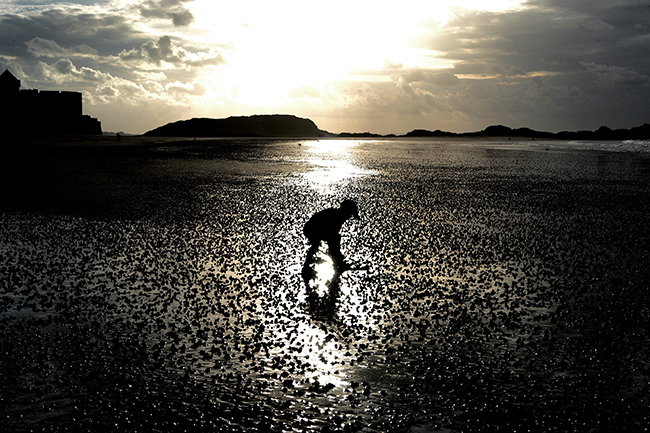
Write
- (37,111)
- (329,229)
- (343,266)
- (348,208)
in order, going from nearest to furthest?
(329,229), (343,266), (348,208), (37,111)

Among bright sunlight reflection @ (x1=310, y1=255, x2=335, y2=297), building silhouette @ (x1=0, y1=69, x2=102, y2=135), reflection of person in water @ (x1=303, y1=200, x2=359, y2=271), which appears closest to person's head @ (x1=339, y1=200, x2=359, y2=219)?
reflection of person in water @ (x1=303, y1=200, x2=359, y2=271)

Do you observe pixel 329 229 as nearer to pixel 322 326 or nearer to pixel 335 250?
pixel 335 250

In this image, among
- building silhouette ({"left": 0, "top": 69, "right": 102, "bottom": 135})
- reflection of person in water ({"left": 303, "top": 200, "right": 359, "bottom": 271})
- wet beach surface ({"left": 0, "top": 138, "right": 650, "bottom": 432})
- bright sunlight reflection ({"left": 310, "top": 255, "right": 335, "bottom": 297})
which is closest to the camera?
wet beach surface ({"left": 0, "top": 138, "right": 650, "bottom": 432})

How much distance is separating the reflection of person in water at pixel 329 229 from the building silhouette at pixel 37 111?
132058 mm

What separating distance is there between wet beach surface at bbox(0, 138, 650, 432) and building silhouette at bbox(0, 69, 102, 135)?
408ft

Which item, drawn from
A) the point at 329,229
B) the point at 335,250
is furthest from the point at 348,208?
the point at 335,250

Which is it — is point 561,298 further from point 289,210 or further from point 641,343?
point 289,210

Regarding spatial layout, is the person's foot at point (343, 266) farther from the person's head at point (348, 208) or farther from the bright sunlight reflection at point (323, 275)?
the person's head at point (348, 208)

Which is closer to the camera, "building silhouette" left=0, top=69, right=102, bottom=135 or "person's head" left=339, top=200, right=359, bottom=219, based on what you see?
"person's head" left=339, top=200, right=359, bottom=219

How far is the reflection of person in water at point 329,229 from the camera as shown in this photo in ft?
42.1

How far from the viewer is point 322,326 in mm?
8930

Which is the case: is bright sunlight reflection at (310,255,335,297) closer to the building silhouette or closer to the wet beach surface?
the wet beach surface

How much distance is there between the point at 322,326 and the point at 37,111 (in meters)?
146

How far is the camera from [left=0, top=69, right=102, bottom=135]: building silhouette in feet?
400
